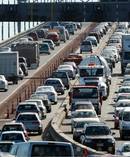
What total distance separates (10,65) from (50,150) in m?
51.7

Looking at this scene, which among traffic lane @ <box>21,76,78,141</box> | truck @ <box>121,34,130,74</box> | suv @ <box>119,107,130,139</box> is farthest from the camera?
truck @ <box>121,34,130,74</box>

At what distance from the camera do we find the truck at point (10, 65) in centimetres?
7912

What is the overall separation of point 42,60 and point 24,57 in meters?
10.6

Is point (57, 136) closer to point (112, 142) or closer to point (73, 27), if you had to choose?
point (112, 142)

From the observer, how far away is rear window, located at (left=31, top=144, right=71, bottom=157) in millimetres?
28125

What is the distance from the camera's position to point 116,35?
433 feet

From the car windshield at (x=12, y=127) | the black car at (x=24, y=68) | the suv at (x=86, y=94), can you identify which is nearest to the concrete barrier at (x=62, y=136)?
the suv at (x=86, y=94)

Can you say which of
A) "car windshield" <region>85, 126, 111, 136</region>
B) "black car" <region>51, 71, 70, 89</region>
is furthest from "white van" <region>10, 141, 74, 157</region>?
"black car" <region>51, 71, 70, 89</region>

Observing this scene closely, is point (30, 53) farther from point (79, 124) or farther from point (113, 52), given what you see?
point (79, 124)

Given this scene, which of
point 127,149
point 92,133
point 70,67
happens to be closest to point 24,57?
point 70,67

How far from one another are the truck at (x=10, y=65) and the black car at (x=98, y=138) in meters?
34.3

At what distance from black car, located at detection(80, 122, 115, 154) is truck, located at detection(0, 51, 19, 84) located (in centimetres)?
3430

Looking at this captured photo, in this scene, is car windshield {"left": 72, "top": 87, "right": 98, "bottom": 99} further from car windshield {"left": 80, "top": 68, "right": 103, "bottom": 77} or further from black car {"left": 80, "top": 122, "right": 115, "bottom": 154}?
black car {"left": 80, "top": 122, "right": 115, "bottom": 154}

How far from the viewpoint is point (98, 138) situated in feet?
141
